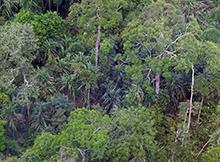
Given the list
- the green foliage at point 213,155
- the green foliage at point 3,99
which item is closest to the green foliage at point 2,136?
the green foliage at point 3,99

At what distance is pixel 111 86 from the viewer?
26219mm

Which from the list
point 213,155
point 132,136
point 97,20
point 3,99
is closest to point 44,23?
point 97,20

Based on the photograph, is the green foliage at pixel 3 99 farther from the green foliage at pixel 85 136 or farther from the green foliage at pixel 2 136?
the green foliage at pixel 85 136

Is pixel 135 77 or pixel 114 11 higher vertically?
pixel 114 11

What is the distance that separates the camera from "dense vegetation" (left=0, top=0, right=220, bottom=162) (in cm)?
2170

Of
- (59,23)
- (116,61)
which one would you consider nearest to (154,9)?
(116,61)

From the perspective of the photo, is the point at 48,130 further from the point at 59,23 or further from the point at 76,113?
the point at 59,23

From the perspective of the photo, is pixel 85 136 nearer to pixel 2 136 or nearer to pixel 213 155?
pixel 2 136

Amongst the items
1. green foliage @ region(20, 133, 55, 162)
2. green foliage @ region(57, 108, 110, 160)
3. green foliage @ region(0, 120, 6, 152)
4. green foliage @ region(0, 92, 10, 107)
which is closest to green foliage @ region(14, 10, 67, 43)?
green foliage @ region(0, 92, 10, 107)

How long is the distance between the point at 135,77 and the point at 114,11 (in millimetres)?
4447

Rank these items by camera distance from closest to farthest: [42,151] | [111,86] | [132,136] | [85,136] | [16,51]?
[85,136], [42,151], [132,136], [16,51], [111,86]

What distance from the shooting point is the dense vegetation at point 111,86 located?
71.2ft

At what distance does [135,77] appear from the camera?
24266 millimetres

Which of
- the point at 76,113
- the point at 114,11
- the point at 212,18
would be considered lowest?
the point at 76,113
